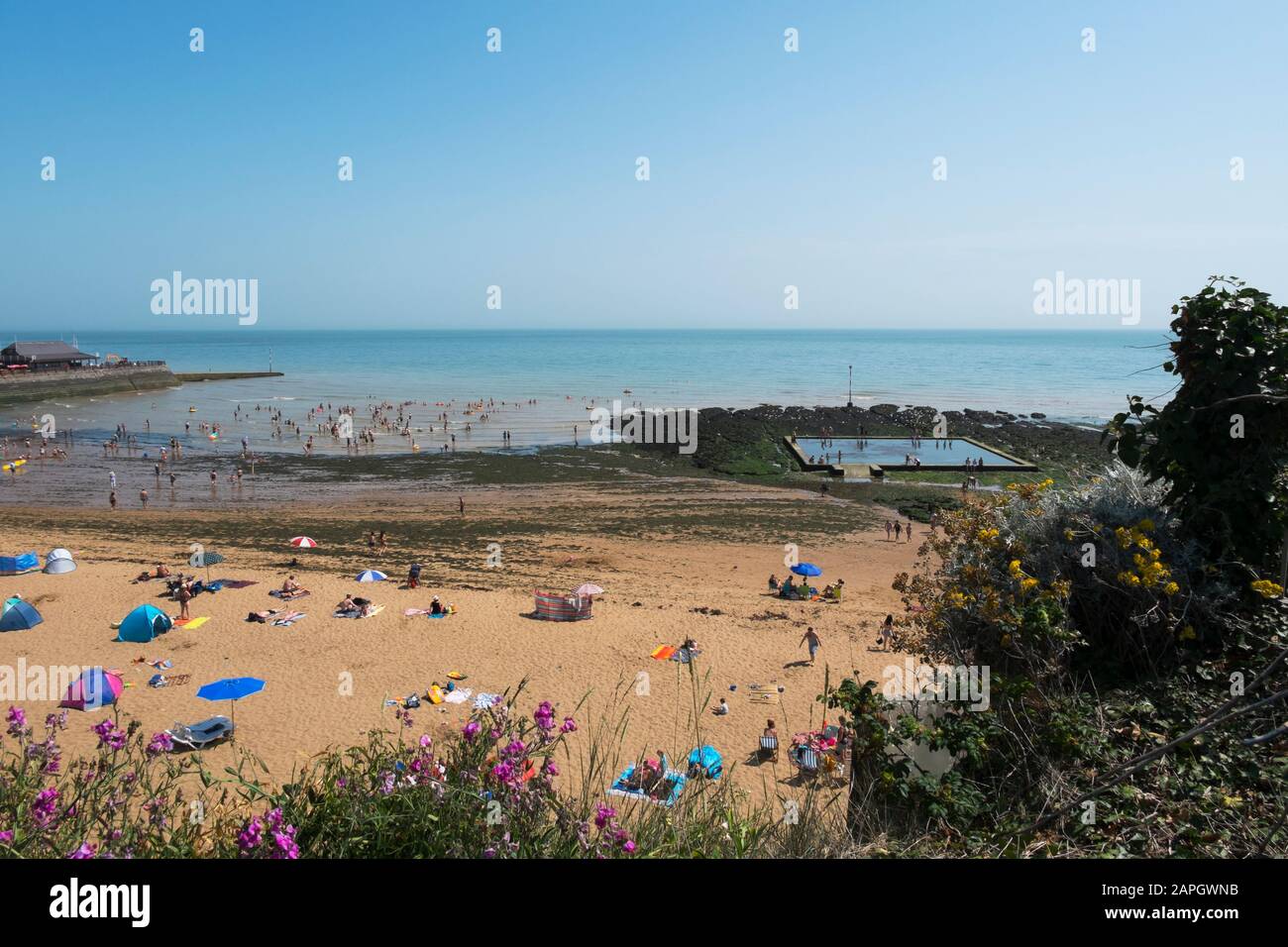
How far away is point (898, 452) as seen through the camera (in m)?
42.6

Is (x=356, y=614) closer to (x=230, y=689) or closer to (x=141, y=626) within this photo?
(x=141, y=626)

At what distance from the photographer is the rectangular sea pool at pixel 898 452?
38.9 metres

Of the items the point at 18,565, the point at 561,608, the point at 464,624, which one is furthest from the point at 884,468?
the point at 18,565

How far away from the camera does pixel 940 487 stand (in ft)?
111

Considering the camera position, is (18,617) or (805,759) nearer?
(805,759)

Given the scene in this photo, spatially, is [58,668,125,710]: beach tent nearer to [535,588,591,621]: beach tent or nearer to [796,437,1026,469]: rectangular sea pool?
[535,588,591,621]: beach tent

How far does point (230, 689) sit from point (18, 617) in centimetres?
677

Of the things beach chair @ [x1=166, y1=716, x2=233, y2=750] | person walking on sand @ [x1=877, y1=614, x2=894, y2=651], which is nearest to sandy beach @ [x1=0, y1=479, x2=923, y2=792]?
beach chair @ [x1=166, y1=716, x2=233, y2=750]

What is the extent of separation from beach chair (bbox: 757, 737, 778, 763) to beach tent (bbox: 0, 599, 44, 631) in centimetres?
1535

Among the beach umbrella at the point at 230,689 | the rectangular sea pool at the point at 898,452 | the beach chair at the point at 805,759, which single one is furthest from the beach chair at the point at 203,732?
the rectangular sea pool at the point at 898,452

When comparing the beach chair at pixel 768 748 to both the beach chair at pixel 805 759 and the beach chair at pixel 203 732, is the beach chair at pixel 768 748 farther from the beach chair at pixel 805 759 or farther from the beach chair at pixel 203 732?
the beach chair at pixel 203 732

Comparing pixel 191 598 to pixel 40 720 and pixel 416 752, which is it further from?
pixel 416 752

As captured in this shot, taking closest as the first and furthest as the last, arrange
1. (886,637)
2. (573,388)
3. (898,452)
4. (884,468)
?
(886,637) → (884,468) → (898,452) → (573,388)
